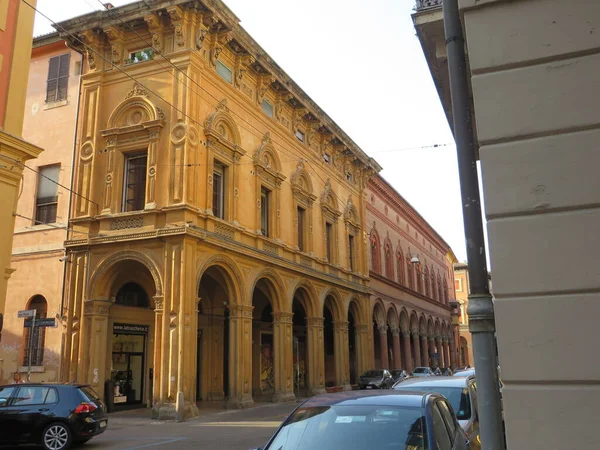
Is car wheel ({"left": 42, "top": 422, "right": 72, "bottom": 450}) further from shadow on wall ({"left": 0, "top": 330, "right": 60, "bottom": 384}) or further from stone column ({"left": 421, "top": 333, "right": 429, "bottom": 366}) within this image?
stone column ({"left": 421, "top": 333, "right": 429, "bottom": 366})

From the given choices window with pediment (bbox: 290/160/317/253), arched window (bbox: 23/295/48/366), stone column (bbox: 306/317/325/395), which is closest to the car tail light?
arched window (bbox: 23/295/48/366)

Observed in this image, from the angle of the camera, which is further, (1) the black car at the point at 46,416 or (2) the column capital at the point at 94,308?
(2) the column capital at the point at 94,308

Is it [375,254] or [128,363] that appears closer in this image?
[128,363]

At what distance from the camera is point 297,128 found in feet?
98.3

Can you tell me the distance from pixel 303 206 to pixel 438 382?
20.8m

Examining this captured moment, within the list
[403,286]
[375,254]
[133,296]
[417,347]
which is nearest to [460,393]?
[133,296]

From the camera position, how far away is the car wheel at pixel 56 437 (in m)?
12.1

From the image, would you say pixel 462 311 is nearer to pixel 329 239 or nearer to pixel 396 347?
pixel 396 347

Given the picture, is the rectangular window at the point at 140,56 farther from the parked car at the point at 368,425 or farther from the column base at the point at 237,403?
the parked car at the point at 368,425

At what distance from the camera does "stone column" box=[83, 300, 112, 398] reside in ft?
66.3

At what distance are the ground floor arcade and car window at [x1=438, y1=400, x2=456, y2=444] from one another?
542 inches

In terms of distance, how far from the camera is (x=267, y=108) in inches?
1069

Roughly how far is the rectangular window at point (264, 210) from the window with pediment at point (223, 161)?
111 inches

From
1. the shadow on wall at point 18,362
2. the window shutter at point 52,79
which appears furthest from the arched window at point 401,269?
the shadow on wall at point 18,362
